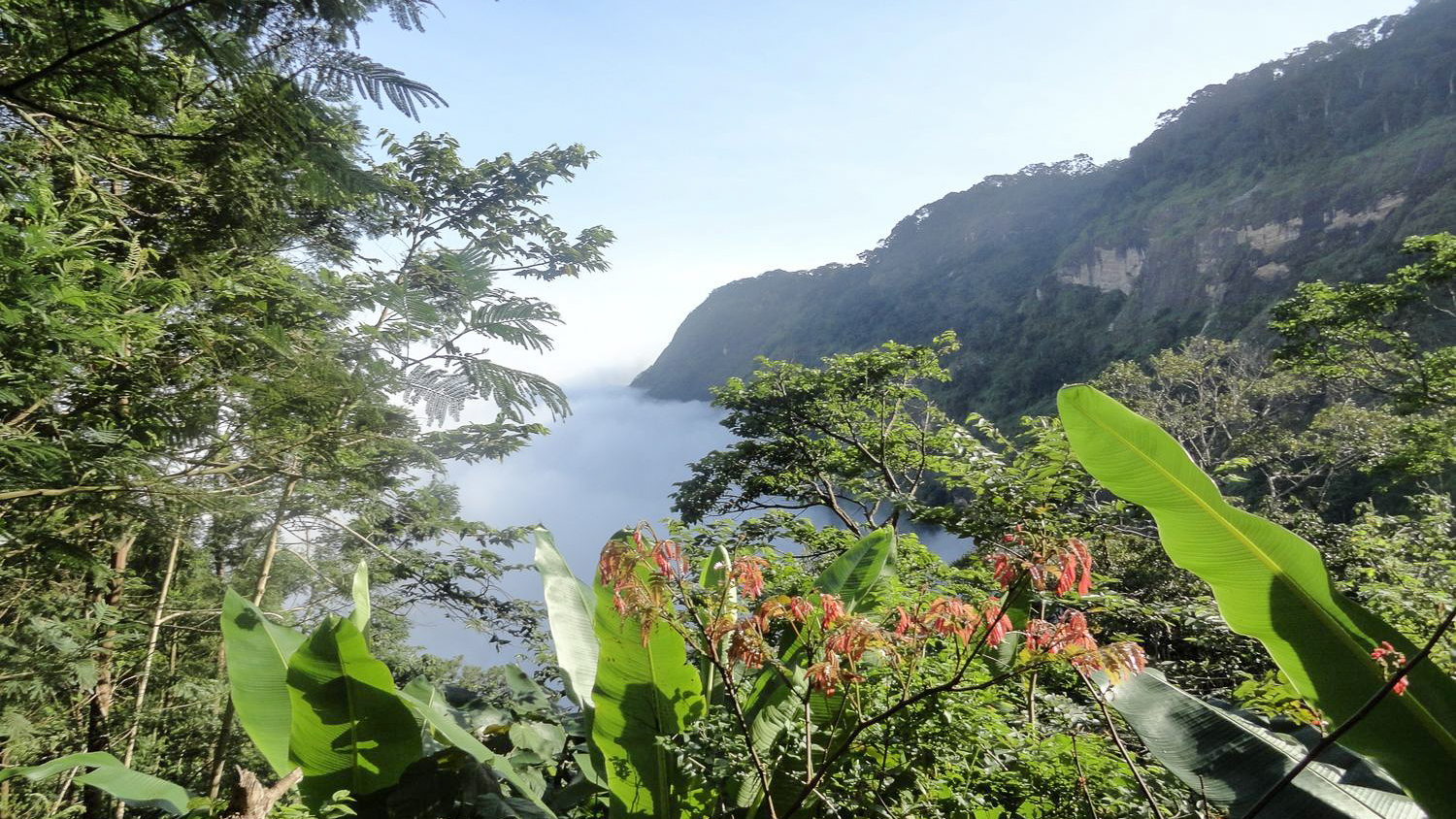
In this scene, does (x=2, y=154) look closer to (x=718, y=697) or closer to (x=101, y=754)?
(x=101, y=754)

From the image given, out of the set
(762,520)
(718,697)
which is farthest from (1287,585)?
(762,520)

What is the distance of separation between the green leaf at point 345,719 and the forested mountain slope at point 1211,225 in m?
31.8

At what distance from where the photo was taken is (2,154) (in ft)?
9.80

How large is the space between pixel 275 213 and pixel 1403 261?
3195 cm

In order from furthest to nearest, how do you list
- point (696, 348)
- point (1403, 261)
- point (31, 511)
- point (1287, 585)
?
point (696, 348), point (1403, 261), point (31, 511), point (1287, 585)

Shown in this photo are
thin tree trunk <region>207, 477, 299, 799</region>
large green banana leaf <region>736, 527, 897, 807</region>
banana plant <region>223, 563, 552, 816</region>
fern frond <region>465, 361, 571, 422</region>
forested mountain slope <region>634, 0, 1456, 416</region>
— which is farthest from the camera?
forested mountain slope <region>634, 0, 1456, 416</region>

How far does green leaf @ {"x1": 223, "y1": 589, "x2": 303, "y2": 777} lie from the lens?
1958mm

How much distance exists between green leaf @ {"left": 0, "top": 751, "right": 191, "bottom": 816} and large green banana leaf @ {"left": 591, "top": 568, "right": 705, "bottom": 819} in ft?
3.04

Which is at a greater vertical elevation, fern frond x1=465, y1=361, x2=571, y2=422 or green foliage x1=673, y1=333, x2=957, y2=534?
fern frond x1=465, y1=361, x2=571, y2=422

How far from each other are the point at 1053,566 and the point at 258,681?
7.53ft

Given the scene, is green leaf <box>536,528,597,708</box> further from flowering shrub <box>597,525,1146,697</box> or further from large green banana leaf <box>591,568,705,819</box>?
flowering shrub <box>597,525,1146,697</box>

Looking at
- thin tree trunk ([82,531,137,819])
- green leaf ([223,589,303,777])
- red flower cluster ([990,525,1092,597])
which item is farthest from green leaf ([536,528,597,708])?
thin tree trunk ([82,531,137,819])

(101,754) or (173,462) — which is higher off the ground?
(173,462)

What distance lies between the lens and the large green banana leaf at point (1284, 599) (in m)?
1.14
